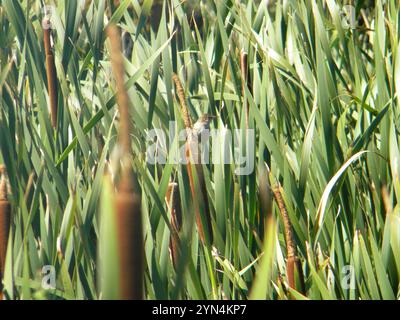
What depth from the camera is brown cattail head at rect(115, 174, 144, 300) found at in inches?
10.9

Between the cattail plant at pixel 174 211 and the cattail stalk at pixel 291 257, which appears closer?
the cattail stalk at pixel 291 257

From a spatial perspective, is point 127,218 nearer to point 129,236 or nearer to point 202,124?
point 129,236

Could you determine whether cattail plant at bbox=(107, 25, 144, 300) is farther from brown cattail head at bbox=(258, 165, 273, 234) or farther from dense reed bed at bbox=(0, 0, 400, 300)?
brown cattail head at bbox=(258, 165, 273, 234)

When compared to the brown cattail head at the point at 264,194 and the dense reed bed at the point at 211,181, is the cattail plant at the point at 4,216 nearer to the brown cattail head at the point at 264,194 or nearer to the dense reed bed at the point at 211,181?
the dense reed bed at the point at 211,181

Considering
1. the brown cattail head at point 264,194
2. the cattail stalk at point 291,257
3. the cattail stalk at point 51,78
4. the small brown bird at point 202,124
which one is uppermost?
the cattail stalk at point 51,78

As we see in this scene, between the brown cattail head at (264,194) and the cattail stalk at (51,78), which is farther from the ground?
the cattail stalk at (51,78)

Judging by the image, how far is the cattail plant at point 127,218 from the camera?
27cm

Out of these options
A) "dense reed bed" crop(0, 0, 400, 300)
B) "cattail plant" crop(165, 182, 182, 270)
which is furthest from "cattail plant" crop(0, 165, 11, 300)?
"cattail plant" crop(165, 182, 182, 270)

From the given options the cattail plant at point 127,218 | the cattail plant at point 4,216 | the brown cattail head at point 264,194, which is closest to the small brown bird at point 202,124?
the brown cattail head at point 264,194

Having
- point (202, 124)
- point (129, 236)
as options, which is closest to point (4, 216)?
point (129, 236)

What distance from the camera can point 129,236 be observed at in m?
0.28

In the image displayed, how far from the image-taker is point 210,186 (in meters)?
0.87
